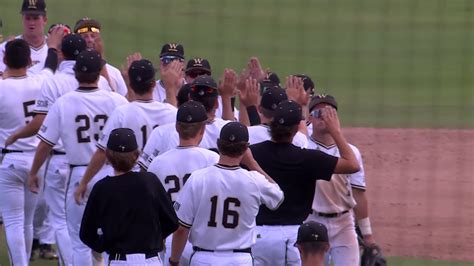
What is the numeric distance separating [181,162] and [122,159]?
58 cm

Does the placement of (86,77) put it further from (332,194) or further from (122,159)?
(332,194)

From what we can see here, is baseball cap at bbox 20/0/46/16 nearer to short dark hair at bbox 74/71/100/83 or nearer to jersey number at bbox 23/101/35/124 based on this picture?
jersey number at bbox 23/101/35/124

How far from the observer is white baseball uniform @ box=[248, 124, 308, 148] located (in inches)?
267

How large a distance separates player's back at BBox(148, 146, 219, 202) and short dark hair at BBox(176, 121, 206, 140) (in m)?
0.07

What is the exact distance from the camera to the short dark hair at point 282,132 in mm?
6258

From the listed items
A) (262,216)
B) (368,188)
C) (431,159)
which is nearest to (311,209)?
(262,216)

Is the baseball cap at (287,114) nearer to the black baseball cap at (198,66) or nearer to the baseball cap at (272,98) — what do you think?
the baseball cap at (272,98)

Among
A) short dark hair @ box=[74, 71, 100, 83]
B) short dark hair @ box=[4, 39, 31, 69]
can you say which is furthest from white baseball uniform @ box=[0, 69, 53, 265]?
Answer: short dark hair @ box=[74, 71, 100, 83]

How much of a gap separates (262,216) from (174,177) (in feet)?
2.03

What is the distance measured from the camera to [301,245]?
5094 mm

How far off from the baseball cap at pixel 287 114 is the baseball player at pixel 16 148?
2.25 metres

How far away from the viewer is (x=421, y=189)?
11.8 m

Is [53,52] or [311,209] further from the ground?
[53,52]

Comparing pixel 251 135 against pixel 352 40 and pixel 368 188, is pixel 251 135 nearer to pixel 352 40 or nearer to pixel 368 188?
pixel 368 188
